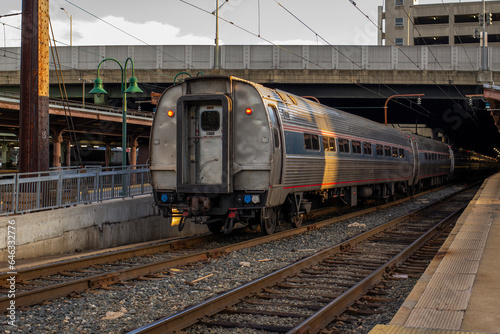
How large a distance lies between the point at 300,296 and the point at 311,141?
7070mm

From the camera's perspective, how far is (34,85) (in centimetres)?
1283

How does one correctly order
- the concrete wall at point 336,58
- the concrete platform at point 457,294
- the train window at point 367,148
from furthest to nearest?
the concrete wall at point 336,58 → the train window at point 367,148 → the concrete platform at point 457,294

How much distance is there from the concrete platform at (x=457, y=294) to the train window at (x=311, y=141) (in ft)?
14.4

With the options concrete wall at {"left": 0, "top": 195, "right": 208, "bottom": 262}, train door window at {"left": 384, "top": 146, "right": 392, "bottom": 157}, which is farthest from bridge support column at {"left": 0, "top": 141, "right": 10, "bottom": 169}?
concrete wall at {"left": 0, "top": 195, "right": 208, "bottom": 262}

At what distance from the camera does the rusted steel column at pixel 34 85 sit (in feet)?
41.6

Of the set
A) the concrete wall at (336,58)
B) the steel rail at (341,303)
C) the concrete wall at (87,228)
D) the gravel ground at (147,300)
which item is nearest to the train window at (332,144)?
the concrete wall at (87,228)

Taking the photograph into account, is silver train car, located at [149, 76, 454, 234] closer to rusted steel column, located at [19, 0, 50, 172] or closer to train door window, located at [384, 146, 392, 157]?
rusted steel column, located at [19, 0, 50, 172]

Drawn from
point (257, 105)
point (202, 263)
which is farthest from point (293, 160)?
point (202, 263)

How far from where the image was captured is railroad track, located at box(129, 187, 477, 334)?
579cm

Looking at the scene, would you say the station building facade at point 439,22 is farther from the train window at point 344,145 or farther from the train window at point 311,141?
the train window at point 311,141

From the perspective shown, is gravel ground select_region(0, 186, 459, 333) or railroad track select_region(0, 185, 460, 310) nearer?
gravel ground select_region(0, 186, 459, 333)

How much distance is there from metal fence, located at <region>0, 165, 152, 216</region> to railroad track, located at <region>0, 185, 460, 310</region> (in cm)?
297

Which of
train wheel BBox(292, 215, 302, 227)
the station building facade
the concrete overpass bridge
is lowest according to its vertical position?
train wheel BBox(292, 215, 302, 227)

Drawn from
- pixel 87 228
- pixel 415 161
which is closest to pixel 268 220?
pixel 87 228
